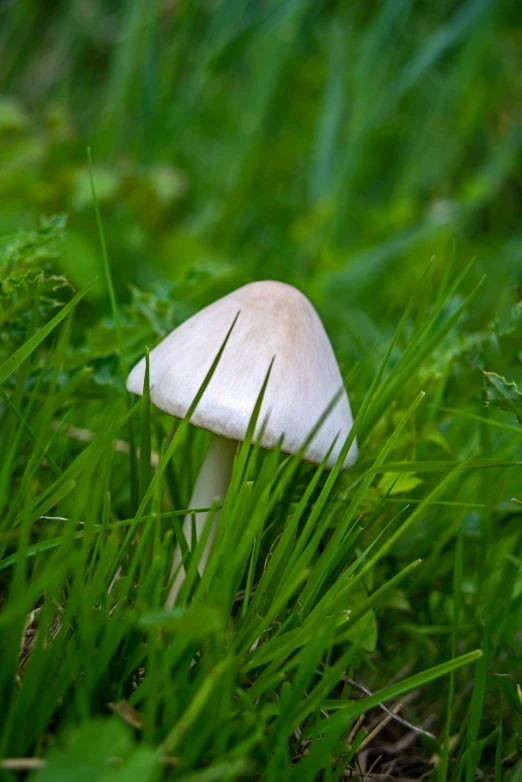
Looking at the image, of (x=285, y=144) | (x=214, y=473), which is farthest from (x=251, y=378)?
(x=285, y=144)

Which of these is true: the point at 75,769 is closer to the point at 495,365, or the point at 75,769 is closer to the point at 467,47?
the point at 495,365

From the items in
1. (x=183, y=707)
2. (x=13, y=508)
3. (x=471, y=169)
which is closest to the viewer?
(x=183, y=707)

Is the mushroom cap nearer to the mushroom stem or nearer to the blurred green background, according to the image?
the mushroom stem

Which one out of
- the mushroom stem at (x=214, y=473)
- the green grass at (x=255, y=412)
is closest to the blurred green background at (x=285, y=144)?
the green grass at (x=255, y=412)

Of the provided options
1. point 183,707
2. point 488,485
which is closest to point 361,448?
point 488,485

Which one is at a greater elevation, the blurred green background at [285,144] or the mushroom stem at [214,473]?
the blurred green background at [285,144]

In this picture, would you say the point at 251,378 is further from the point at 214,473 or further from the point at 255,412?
the point at 214,473

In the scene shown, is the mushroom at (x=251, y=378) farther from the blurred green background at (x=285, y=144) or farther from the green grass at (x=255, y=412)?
the blurred green background at (x=285, y=144)
